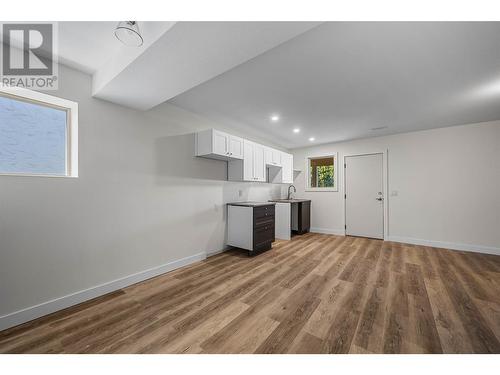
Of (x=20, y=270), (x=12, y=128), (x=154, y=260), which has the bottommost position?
(x=154, y=260)

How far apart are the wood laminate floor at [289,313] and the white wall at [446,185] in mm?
985

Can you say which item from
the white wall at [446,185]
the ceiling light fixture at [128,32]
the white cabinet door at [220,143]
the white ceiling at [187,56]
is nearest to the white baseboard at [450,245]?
the white wall at [446,185]

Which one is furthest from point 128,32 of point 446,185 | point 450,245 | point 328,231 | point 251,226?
point 450,245

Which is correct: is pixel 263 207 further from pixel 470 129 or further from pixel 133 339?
pixel 470 129

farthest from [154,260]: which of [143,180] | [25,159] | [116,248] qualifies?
[25,159]

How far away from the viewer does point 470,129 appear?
3.82 metres

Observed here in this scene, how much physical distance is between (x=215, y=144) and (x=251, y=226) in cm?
156

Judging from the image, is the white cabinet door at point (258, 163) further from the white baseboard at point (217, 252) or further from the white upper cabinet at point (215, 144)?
the white baseboard at point (217, 252)

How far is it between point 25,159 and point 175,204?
1.61m

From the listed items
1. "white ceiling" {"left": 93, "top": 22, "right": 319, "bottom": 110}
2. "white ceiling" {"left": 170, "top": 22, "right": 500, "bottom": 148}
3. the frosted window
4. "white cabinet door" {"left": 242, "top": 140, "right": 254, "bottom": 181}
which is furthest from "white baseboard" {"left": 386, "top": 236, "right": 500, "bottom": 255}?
the frosted window

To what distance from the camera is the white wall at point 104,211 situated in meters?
1.78
